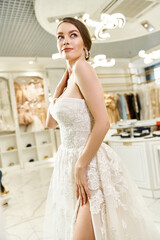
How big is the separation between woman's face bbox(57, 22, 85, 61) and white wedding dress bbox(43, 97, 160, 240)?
0.23m

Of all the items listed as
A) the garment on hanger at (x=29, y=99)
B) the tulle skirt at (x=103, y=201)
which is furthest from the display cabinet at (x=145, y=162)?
the garment on hanger at (x=29, y=99)

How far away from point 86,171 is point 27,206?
8.21ft

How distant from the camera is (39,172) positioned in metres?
5.21

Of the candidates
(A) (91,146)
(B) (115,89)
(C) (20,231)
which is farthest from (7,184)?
(B) (115,89)

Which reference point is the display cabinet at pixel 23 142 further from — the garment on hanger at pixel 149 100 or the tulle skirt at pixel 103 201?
the tulle skirt at pixel 103 201

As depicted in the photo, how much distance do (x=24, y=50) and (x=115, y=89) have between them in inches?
138

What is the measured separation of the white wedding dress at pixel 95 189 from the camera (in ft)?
3.16

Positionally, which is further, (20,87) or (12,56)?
(20,87)

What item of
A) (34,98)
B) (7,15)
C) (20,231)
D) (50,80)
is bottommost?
(20,231)

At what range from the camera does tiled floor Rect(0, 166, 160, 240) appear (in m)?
2.37

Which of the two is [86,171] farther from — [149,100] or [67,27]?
[149,100]

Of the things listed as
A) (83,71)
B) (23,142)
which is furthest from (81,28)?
(23,142)

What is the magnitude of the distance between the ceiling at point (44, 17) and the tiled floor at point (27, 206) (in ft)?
9.48

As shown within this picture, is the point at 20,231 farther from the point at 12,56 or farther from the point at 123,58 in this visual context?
the point at 123,58
